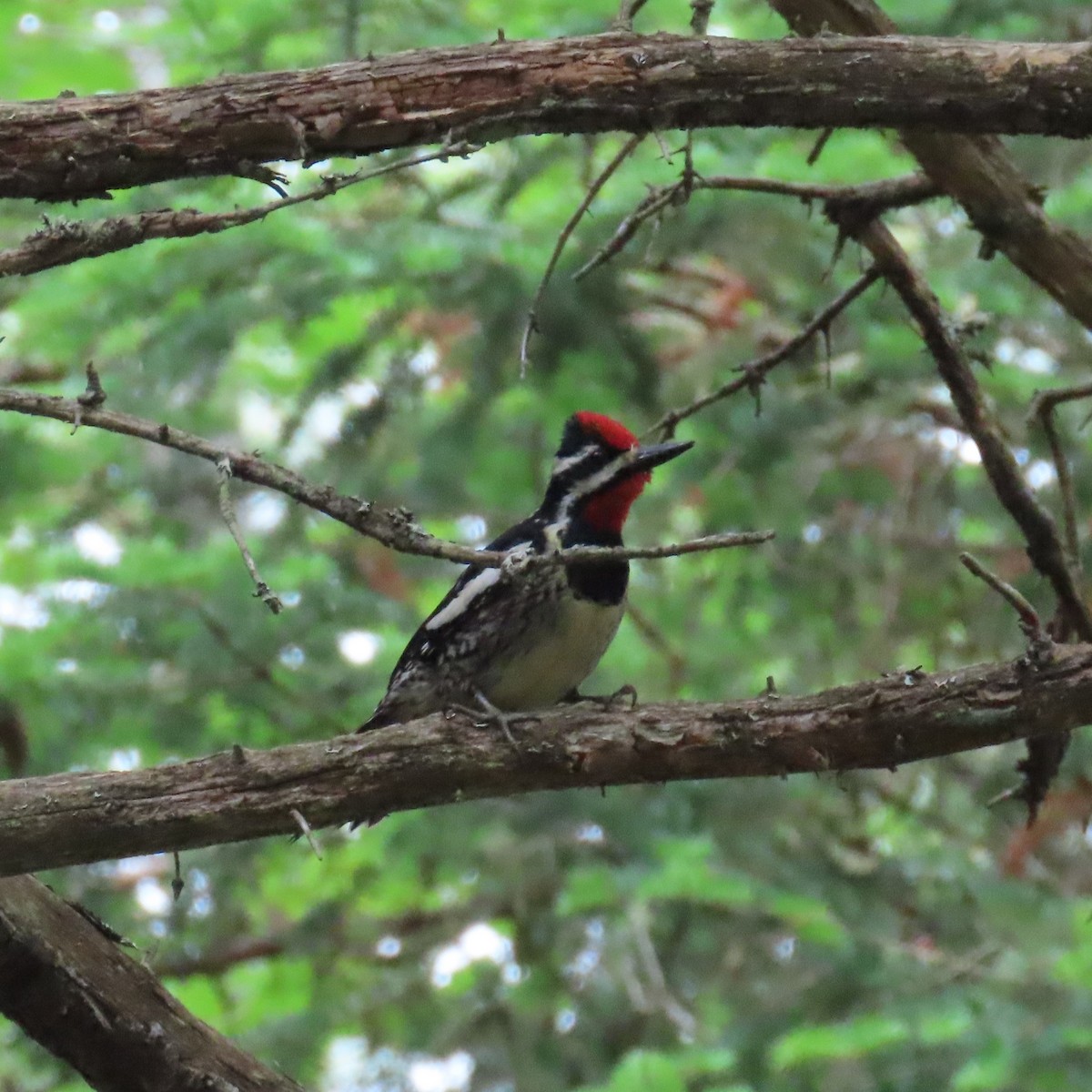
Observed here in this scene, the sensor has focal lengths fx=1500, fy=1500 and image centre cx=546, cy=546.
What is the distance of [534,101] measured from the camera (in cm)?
239

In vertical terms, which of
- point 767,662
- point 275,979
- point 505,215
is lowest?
point 275,979

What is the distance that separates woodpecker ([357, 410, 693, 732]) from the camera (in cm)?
360

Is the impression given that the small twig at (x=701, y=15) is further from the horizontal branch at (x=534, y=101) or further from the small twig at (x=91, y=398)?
the small twig at (x=91, y=398)

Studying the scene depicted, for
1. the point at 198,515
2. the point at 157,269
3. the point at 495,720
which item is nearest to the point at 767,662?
the point at 198,515

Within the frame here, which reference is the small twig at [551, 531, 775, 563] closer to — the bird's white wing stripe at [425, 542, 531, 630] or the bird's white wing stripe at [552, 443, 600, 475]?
the bird's white wing stripe at [425, 542, 531, 630]

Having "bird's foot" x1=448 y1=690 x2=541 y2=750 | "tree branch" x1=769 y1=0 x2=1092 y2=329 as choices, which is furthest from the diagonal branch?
"bird's foot" x1=448 y1=690 x2=541 y2=750

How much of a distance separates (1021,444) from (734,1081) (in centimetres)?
246

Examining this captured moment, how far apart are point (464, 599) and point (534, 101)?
5.26 ft

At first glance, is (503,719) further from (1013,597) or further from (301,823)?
(1013,597)

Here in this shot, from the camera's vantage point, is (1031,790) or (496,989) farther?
(496,989)

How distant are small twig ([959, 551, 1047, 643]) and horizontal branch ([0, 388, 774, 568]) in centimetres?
33

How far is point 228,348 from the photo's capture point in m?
5.08

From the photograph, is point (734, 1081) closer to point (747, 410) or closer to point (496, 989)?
point (496, 989)

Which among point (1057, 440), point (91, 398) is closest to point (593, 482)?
point (1057, 440)
